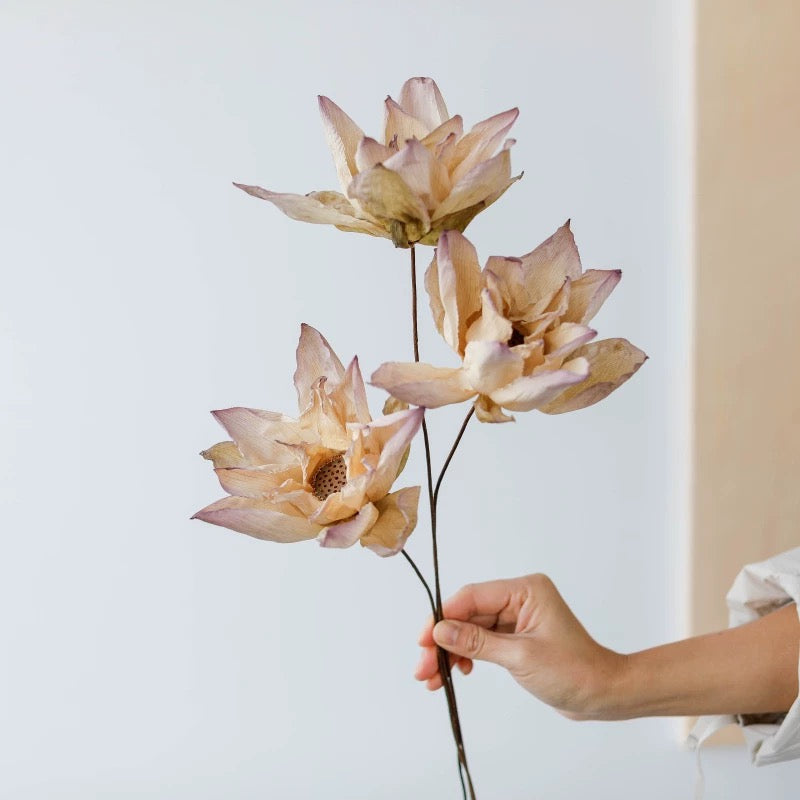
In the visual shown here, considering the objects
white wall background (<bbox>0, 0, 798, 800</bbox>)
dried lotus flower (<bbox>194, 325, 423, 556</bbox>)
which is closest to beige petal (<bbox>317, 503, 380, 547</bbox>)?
dried lotus flower (<bbox>194, 325, 423, 556</bbox>)

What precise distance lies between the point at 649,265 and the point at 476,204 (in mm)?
753

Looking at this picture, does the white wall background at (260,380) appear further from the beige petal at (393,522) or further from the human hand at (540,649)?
the beige petal at (393,522)

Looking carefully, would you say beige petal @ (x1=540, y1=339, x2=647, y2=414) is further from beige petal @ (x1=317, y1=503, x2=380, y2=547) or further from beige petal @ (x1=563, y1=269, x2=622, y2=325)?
beige petal @ (x1=317, y1=503, x2=380, y2=547)

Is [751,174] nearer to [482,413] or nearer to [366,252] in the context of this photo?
[366,252]

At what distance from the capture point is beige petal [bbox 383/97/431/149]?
1.93 ft

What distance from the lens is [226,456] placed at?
23.3 inches

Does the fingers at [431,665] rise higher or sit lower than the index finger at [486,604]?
lower

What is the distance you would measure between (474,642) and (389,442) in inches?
11.4

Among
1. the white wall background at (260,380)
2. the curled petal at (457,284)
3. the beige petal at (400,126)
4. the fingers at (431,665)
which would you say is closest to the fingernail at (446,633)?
the fingers at (431,665)

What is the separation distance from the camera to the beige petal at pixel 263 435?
0.58 m

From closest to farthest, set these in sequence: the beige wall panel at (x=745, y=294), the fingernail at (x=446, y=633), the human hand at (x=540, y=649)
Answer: the fingernail at (x=446, y=633), the human hand at (x=540, y=649), the beige wall panel at (x=745, y=294)

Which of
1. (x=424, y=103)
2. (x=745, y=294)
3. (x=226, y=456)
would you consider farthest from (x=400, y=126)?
(x=745, y=294)

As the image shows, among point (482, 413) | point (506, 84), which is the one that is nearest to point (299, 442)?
point (482, 413)

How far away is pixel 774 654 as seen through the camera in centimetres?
92
